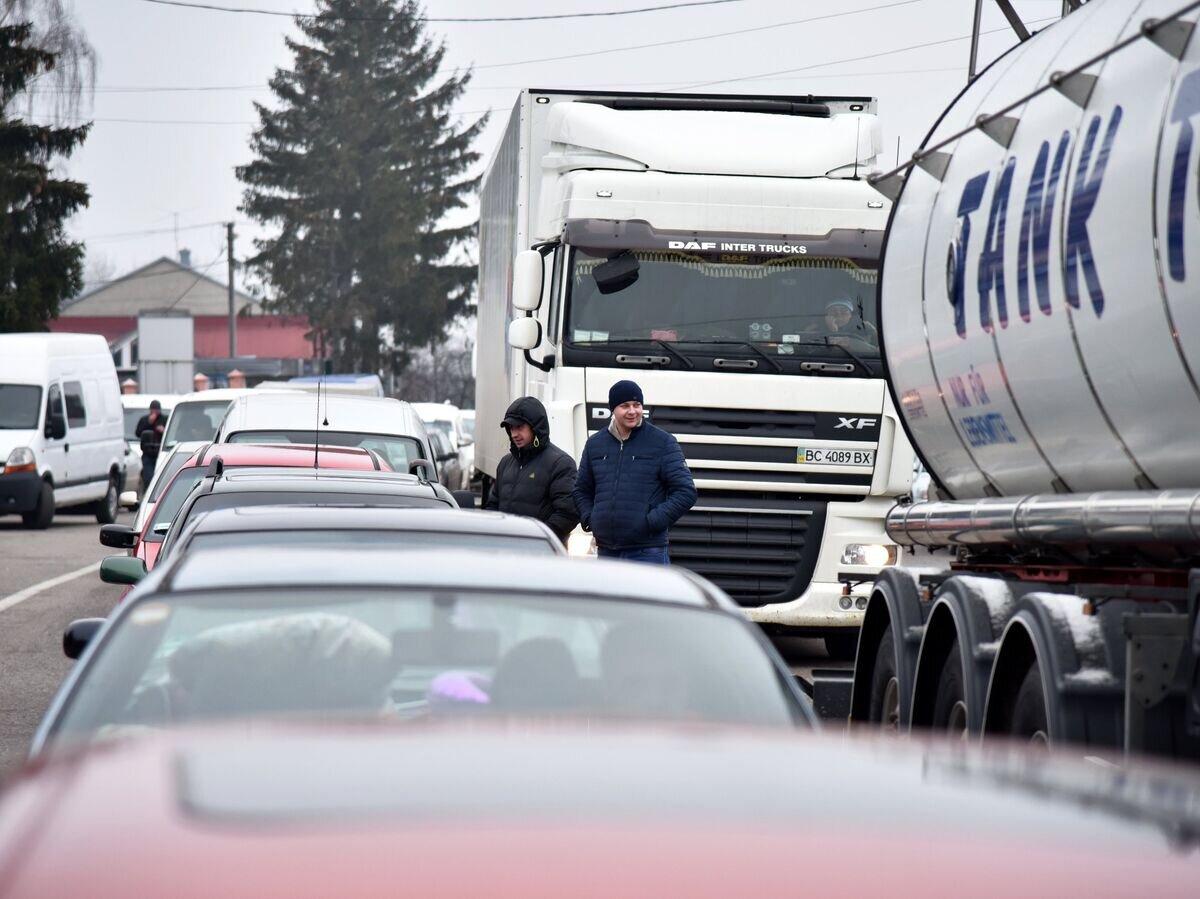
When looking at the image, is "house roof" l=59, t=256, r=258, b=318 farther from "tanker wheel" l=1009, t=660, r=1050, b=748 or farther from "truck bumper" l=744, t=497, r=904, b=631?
"tanker wheel" l=1009, t=660, r=1050, b=748

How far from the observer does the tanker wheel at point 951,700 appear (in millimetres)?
6785

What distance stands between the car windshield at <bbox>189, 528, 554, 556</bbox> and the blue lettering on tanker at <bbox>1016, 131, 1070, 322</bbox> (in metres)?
1.75

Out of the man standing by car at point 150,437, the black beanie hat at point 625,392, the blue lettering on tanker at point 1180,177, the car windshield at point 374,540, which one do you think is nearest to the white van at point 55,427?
the man standing by car at point 150,437

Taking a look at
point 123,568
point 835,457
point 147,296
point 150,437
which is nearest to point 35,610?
point 835,457

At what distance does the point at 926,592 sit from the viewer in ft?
25.1

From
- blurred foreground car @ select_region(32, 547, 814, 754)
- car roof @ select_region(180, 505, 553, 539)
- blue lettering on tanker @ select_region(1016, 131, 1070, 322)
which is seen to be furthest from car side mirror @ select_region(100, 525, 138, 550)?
blurred foreground car @ select_region(32, 547, 814, 754)

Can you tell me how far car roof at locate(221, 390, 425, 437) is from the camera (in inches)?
595

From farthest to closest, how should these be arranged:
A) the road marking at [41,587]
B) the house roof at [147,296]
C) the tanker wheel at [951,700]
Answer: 1. the house roof at [147,296]
2. the road marking at [41,587]
3. the tanker wheel at [951,700]

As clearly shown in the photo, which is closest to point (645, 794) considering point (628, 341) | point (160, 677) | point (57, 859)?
point (57, 859)

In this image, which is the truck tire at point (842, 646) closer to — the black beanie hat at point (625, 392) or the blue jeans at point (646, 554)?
the blue jeans at point (646, 554)

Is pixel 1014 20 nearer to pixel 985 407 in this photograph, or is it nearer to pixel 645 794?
pixel 985 407

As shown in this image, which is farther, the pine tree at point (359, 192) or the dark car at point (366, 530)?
the pine tree at point (359, 192)

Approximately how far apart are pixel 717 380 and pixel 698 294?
1.93 feet

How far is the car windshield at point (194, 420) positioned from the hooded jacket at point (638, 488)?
1390cm
